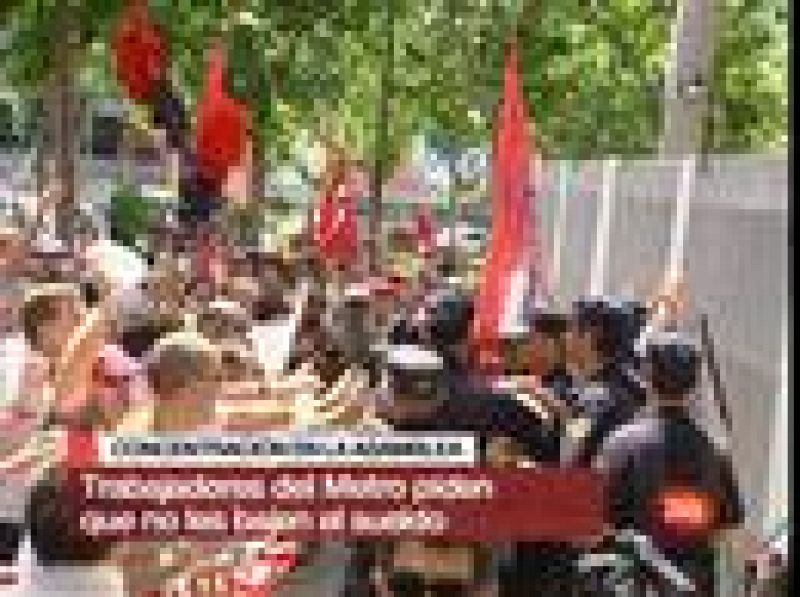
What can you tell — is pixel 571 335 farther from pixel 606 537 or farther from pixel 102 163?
pixel 102 163

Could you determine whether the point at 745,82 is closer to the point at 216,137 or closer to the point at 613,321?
the point at 216,137

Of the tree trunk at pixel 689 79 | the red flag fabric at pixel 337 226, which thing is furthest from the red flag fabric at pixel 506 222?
the tree trunk at pixel 689 79

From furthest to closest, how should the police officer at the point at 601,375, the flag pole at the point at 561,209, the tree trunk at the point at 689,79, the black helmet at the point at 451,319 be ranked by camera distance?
1. the flag pole at the point at 561,209
2. the tree trunk at the point at 689,79
3. the black helmet at the point at 451,319
4. the police officer at the point at 601,375

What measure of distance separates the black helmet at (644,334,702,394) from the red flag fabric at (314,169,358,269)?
107 inches

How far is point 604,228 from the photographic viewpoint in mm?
10695

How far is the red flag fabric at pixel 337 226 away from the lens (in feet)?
26.7

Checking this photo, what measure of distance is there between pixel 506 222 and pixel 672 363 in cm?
50

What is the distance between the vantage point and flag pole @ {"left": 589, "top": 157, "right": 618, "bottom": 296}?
9745 millimetres

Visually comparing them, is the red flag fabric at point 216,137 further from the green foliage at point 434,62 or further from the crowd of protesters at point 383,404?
the green foliage at point 434,62

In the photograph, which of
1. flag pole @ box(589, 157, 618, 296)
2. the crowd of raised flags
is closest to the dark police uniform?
the crowd of raised flags

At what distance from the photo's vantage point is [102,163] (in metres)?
15.4

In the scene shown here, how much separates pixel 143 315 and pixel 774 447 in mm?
1511

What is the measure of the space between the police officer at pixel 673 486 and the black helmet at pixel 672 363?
15cm

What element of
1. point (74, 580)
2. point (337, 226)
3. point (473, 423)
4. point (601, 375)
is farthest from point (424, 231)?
point (74, 580)
